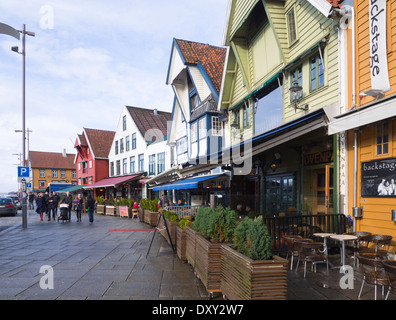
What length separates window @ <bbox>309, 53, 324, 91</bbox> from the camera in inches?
383

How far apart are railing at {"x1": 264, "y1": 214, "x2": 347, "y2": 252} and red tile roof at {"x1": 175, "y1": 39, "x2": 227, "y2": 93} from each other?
1137 cm

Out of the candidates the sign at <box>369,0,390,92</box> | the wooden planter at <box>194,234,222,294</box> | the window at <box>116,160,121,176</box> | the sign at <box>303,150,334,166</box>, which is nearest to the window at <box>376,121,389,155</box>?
the sign at <box>369,0,390,92</box>

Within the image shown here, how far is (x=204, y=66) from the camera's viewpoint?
63.0 feet

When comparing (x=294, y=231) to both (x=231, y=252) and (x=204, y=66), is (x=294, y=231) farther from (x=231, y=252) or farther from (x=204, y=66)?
(x=204, y=66)

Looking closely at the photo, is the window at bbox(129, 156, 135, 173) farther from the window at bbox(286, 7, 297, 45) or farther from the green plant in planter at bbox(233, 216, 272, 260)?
the green plant in planter at bbox(233, 216, 272, 260)

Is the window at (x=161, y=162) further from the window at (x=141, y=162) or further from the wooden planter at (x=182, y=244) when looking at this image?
the wooden planter at (x=182, y=244)

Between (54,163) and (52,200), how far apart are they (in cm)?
6401

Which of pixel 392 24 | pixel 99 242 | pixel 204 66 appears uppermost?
pixel 204 66

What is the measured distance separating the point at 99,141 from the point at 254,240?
4332 cm

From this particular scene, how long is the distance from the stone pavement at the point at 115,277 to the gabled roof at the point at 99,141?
33942mm

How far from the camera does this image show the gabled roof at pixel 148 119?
3361cm

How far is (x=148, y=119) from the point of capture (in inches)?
1393

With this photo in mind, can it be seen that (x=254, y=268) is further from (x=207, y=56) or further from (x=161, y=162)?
(x=161, y=162)
